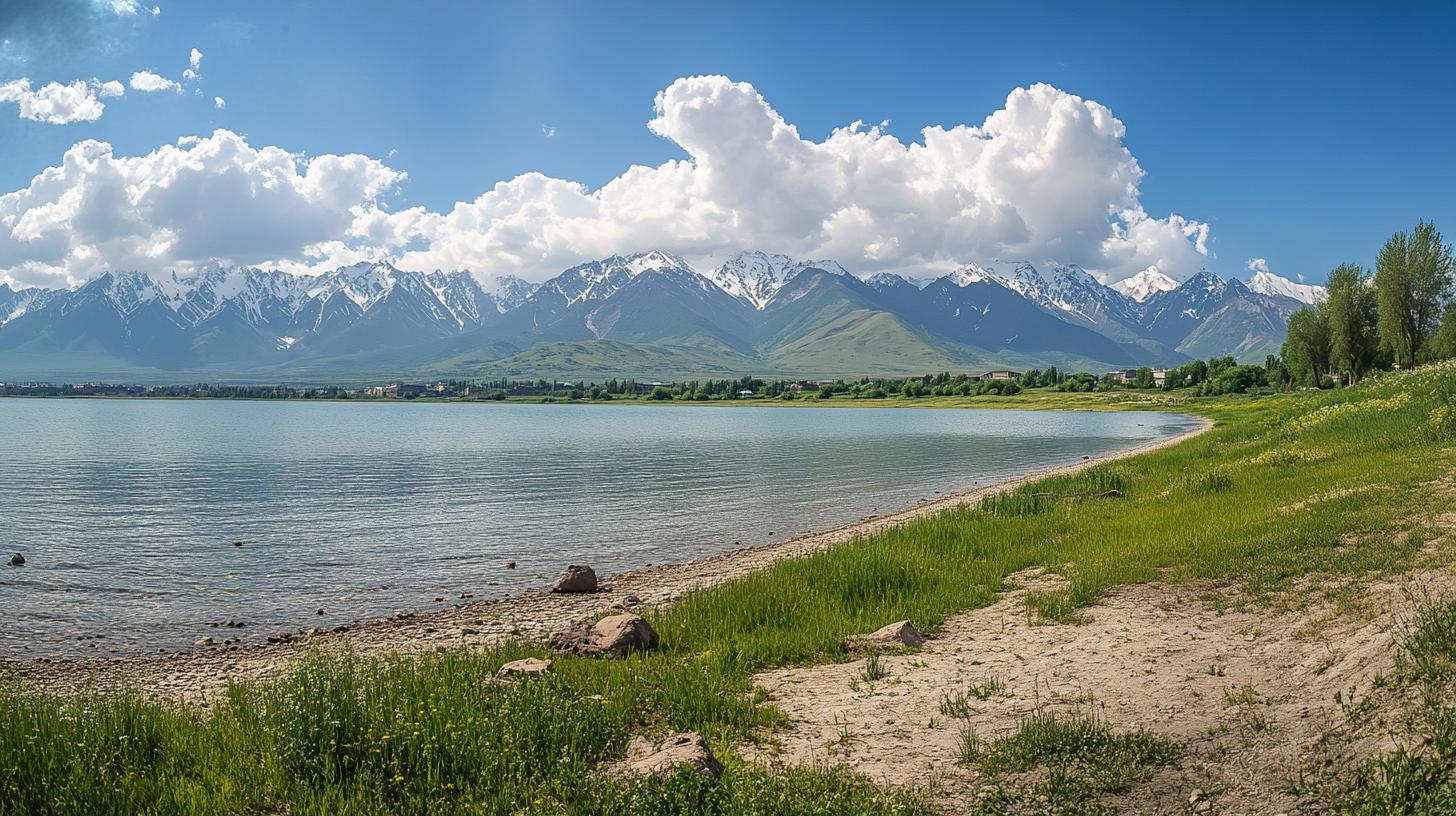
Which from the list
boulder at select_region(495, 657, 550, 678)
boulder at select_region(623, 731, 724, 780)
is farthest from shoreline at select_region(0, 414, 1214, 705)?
boulder at select_region(623, 731, 724, 780)

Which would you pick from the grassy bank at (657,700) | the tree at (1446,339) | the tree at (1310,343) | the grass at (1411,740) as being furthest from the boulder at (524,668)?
the tree at (1446,339)

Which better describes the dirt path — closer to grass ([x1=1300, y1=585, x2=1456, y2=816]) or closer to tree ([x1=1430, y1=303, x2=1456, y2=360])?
grass ([x1=1300, y1=585, x2=1456, y2=816])

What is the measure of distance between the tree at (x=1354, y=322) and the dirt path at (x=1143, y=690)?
118m

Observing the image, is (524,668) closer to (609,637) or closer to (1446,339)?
(609,637)

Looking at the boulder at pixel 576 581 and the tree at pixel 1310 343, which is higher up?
the tree at pixel 1310 343

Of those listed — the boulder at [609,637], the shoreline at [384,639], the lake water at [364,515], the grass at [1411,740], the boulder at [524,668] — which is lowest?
the lake water at [364,515]

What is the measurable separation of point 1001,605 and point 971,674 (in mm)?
5248

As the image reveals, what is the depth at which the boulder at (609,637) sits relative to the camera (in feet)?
51.9

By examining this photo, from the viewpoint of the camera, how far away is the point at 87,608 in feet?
81.5

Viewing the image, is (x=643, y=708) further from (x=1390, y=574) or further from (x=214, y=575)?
(x=214, y=575)

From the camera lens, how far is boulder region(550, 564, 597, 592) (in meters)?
26.1

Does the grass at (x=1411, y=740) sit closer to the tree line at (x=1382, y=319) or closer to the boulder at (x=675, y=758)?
the boulder at (x=675, y=758)

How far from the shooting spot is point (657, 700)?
12.5 meters

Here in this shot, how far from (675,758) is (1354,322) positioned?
130 metres
